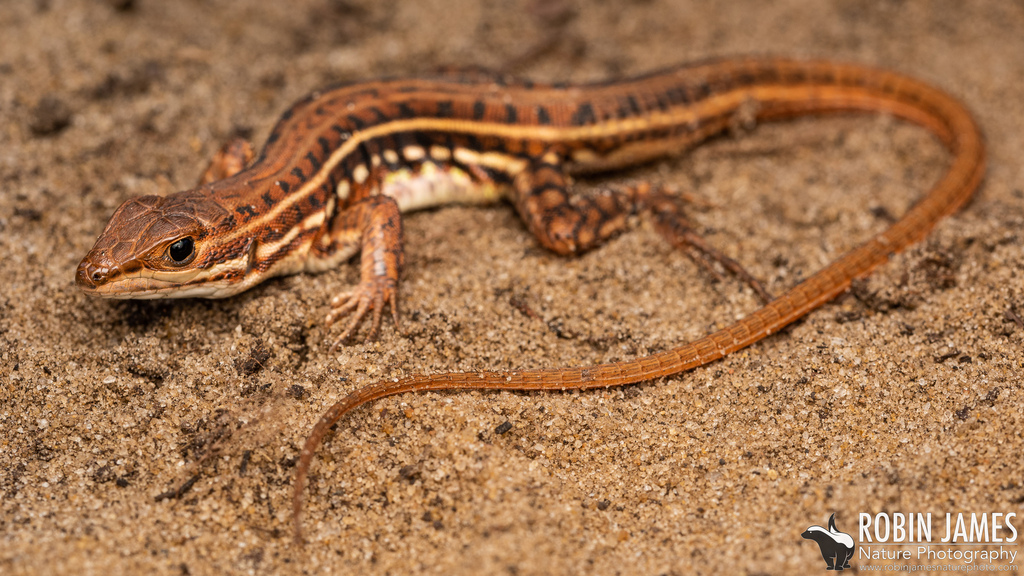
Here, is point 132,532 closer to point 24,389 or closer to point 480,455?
point 24,389

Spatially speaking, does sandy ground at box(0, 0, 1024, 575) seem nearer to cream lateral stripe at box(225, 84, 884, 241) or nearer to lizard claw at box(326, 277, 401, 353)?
lizard claw at box(326, 277, 401, 353)

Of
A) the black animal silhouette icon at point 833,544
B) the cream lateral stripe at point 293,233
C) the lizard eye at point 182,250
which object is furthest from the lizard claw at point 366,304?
the black animal silhouette icon at point 833,544

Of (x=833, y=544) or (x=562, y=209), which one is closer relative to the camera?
(x=833, y=544)

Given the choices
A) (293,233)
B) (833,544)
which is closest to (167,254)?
(293,233)

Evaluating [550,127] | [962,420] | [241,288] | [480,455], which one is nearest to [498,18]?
[550,127]

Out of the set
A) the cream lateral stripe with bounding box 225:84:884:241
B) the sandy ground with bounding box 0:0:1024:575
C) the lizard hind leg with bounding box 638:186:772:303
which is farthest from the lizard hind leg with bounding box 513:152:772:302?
the cream lateral stripe with bounding box 225:84:884:241

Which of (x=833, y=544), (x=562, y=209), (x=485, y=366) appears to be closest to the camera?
(x=833, y=544)

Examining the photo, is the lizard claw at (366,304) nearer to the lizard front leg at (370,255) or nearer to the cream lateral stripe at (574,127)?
the lizard front leg at (370,255)

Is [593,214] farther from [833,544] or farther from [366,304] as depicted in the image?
[833,544]
